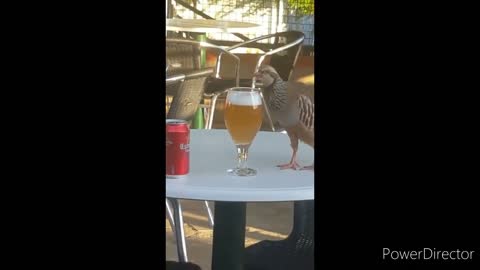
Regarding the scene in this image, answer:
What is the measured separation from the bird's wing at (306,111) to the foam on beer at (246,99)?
70mm

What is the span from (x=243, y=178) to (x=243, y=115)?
0.35 ft

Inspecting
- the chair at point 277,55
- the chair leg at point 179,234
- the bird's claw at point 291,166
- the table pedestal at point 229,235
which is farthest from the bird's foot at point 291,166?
the chair at point 277,55

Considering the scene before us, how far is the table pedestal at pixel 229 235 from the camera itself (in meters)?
1.03

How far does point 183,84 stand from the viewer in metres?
1.54

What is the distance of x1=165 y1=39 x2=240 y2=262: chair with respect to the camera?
1.30 meters

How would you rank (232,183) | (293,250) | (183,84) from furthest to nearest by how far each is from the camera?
(183,84)
(293,250)
(232,183)

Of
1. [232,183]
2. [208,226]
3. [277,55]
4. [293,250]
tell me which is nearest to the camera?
[232,183]

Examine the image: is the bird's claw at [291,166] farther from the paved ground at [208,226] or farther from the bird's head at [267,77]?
the paved ground at [208,226]

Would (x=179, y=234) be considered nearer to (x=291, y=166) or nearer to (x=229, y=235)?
(x=229, y=235)

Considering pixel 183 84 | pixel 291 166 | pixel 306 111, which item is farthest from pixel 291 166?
pixel 183 84
